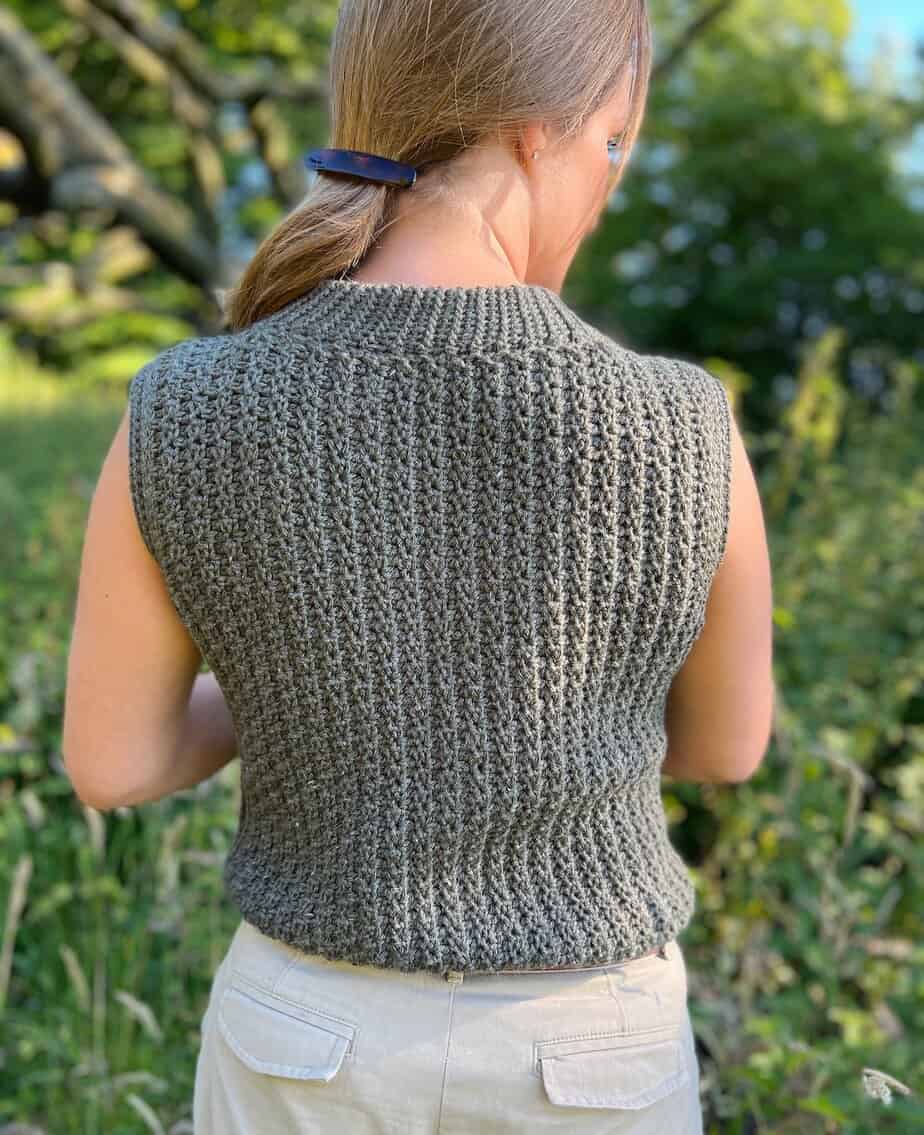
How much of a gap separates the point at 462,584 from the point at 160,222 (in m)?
9.07

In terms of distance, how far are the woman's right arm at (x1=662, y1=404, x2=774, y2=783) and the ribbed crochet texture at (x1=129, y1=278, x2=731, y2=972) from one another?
0.16ft

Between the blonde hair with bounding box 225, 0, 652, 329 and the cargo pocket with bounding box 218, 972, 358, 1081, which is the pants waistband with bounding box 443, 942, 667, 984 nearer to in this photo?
the cargo pocket with bounding box 218, 972, 358, 1081

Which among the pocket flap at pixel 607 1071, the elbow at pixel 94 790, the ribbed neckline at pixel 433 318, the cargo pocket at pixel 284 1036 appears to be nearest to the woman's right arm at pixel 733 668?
the ribbed neckline at pixel 433 318

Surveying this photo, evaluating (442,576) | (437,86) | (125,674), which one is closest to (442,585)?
(442,576)

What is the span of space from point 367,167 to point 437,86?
104 millimetres

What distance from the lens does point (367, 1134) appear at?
1116 millimetres

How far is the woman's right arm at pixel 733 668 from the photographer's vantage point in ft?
3.80

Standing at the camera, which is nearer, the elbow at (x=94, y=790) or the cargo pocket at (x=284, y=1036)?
the cargo pocket at (x=284, y=1036)

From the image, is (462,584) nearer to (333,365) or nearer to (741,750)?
(333,365)

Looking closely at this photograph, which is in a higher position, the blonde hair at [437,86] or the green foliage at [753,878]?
the blonde hair at [437,86]

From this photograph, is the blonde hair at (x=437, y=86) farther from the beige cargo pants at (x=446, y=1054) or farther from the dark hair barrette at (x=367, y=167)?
the beige cargo pants at (x=446, y=1054)

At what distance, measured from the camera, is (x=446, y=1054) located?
3.59ft

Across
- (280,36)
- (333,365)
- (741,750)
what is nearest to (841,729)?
(741,750)

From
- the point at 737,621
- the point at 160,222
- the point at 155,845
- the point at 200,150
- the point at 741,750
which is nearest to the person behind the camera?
the point at 737,621
